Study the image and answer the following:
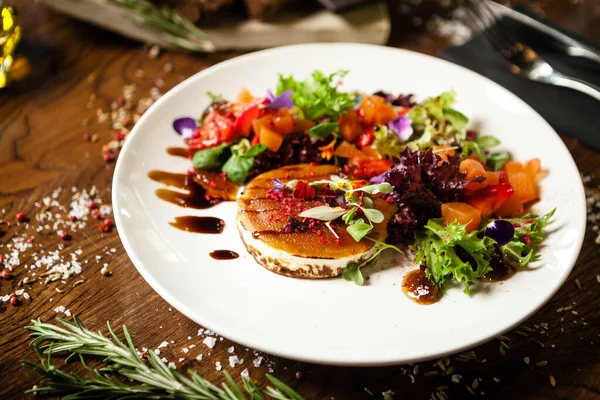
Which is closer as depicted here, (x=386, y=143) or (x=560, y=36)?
(x=386, y=143)

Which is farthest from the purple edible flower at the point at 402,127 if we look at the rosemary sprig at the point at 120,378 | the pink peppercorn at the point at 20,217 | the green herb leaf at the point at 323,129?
the pink peppercorn at the point at 20,217

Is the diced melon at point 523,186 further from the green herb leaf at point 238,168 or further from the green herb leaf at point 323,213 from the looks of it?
the green herb leaf at point 238,168

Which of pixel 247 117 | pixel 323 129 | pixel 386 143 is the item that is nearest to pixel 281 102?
pixel 247 117

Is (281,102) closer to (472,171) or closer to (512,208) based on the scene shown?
(472,171)

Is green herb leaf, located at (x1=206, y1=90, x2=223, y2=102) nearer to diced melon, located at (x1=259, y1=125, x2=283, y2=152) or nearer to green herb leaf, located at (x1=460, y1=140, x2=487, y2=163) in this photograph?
diced melon, located at (x1=259, y1=125, x2=283, y2=152)

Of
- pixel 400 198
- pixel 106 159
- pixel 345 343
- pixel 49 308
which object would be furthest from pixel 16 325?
pixel 400 198

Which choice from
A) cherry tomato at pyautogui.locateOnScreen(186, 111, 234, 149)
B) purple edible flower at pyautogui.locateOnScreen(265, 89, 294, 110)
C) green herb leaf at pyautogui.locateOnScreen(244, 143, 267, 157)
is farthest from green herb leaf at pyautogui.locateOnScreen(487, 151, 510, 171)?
cherry tomato at pyautogui.locateOnScreen(186, 111, 234, 149)

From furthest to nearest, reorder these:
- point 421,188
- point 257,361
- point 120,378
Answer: point 421,188 → point 257,361 → point 120,378

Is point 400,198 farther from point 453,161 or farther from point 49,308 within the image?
point 49,308
